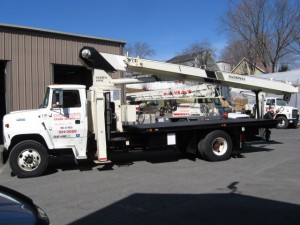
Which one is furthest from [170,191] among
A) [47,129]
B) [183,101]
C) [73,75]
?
[183,101]

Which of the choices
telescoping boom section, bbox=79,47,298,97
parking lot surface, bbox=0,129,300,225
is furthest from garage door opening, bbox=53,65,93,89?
parking lot surface, bbox=0,129,300,225

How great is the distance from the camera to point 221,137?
12289mm

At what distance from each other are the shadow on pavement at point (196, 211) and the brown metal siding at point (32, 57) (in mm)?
11423

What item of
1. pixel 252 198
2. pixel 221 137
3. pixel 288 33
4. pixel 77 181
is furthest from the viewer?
pixel 288 33

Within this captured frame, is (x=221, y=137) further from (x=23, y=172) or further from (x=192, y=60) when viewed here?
(x=192, y=60)

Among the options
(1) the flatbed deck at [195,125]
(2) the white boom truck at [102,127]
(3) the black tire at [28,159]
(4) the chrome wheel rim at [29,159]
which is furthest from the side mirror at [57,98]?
(1) the flatbed deck at [195,125]

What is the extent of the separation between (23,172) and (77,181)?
1.61 meters

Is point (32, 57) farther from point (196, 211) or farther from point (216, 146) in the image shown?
point (196, 211)

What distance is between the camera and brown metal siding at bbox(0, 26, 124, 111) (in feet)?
55.8

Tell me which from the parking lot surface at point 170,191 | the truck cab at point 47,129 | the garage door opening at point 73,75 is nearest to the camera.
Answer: the parking lot surface at point 170,191

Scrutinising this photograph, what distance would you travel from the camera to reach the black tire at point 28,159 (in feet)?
32.7

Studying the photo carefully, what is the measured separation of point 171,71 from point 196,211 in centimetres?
678

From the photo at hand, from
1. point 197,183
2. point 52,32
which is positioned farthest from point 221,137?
point 52,32

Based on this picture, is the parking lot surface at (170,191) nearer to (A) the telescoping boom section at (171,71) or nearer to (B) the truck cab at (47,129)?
(B) the truck cab at (47,129)
